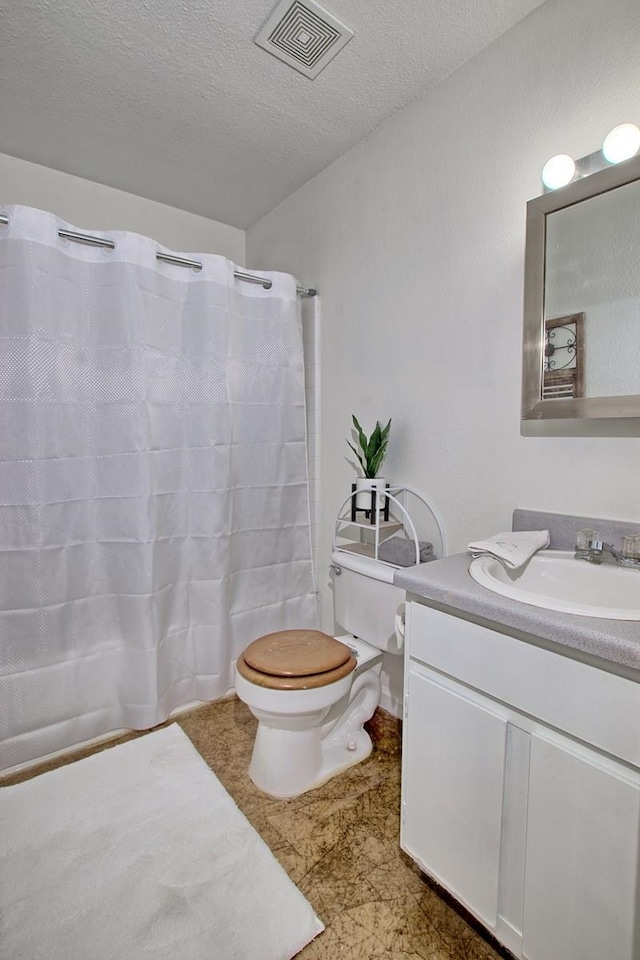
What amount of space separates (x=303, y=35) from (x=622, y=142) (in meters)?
0.96

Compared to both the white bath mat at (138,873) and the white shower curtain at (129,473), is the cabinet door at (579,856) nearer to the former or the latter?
the white bath mat at (138,873)

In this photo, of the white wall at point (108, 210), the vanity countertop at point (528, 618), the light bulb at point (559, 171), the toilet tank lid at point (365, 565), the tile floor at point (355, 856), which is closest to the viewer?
the vanity countertop at point (528, 618)

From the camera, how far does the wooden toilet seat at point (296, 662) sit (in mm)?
1454

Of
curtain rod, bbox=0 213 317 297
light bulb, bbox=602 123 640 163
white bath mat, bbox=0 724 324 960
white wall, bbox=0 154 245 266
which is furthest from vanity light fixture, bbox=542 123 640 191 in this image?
white bath mat, bbox=0 724 324 960

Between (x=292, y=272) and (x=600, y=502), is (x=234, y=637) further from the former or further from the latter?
(x=292, y=272)

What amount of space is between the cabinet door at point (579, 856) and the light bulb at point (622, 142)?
1.28m

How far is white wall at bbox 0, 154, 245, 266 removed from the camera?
2.00 metres

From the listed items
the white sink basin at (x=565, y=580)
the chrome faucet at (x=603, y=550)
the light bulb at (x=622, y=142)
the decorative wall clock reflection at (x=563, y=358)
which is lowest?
the white sink basin at (x=565, y=580)

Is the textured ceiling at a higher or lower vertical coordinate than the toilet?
higher

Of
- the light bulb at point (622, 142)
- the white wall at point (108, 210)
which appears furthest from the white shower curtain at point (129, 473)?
the light bulb at point (622, 142)

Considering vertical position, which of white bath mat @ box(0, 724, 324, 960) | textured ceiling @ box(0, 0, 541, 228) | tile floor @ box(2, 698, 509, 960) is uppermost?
textured ceiling @ box(0, 0, 541, 228)

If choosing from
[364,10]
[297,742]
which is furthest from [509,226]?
[297,742]

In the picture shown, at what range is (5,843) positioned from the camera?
1.34 metres

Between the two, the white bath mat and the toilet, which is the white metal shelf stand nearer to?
the toilet
